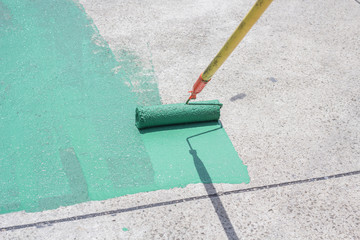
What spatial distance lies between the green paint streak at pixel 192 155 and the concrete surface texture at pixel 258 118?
0.28 ft

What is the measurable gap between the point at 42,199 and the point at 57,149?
0.49 m

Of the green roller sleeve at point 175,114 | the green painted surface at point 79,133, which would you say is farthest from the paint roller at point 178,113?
the green painted surface at point 79,133

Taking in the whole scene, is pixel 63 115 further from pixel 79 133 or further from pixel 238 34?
pixel 238 34

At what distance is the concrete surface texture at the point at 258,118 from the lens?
262 centimetres

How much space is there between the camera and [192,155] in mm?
3086

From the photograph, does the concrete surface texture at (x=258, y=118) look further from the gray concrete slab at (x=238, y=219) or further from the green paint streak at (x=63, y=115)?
the green paint streak at (x=63, y=115)

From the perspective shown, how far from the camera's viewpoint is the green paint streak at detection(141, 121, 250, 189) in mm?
2926

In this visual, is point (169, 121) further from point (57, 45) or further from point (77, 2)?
point (77, 2)

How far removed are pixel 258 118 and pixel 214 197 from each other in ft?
3.63

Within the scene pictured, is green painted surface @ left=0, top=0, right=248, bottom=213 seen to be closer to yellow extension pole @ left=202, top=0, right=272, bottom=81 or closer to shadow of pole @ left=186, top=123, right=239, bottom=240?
shadow of pole @ left=186, top=123, right=239, bottom=240

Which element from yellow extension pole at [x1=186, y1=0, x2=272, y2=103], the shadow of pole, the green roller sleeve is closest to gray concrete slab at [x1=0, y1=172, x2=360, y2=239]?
the shadow of pole

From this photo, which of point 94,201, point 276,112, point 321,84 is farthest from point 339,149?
point 94,201

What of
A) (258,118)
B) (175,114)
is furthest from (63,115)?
(258,118)

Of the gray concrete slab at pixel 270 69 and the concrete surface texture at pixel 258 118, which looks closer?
the concrete surface texture at pixel 258 118
